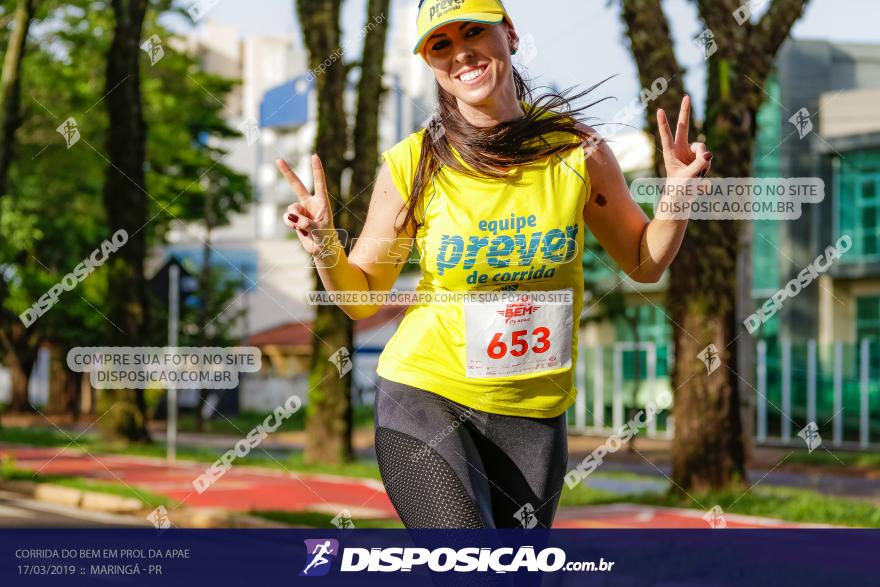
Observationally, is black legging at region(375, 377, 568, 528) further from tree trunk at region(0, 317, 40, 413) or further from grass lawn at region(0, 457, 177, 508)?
tree trunk at region(0, 317, 40, 413)

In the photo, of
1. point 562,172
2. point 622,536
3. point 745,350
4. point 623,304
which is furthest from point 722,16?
point 623,304

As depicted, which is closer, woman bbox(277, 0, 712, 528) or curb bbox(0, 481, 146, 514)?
woman bbox(277, 0, 712, 528)

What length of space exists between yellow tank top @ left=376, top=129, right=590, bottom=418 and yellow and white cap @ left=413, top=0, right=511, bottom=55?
312 mm

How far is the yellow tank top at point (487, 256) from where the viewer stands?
9.70ft

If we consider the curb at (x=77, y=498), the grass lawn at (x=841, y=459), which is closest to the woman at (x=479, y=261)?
the curb at (x=77, y=498)

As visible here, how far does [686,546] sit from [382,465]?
438cm

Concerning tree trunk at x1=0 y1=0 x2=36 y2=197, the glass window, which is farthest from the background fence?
tree trunk at x1=0 y1=0 x2=36 y2=197

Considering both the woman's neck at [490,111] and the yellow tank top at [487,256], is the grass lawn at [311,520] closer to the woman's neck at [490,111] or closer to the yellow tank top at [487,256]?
the yellow tank top at [487,256]

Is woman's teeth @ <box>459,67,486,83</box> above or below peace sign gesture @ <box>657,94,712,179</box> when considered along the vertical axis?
above

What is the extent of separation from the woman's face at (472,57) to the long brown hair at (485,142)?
0.08 m

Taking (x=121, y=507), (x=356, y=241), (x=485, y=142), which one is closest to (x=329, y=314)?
(x=121, y=507)

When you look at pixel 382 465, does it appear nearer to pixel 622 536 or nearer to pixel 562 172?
pixel 562 172

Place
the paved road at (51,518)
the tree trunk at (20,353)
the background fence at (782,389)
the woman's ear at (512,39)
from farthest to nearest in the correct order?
the tree trunk at (20,353), the background fence at (782,389), the paved road at (51,518), the woman's ear at (512,39)

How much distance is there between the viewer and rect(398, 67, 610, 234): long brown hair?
303 cm
